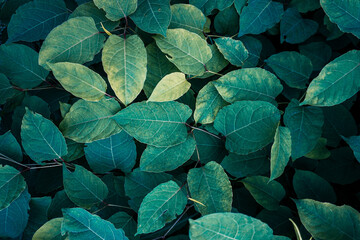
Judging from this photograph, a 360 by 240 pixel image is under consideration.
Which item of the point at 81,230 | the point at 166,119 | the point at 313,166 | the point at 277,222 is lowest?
the point at 277,222

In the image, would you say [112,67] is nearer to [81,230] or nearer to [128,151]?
[128,151]

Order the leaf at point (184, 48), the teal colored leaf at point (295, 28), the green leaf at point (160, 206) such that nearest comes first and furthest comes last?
1. the green leaf at point (160, 206)
2. the leaf at point (184, 48)
3. the teal colored leaf at point (295, 28)

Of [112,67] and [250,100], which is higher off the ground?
[112,67]

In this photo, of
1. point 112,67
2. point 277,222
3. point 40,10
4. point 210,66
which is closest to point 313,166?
point 277,222

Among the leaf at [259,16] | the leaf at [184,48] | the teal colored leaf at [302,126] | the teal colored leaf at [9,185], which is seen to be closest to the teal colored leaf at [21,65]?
the teal colored leaf at [9,185]

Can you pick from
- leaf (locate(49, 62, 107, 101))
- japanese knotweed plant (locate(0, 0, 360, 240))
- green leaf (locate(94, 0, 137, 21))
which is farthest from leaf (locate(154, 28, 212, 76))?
leaf (locate(49, 62, 107, 101))

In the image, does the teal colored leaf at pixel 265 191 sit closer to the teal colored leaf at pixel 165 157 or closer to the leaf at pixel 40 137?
the teal colored leaf at pixel 165 157

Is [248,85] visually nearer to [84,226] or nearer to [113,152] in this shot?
[113,152]
